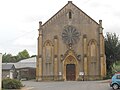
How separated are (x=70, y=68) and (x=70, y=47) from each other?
14.0 ft

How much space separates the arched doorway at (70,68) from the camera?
6606cm

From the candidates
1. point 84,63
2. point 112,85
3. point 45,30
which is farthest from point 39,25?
point 112,85

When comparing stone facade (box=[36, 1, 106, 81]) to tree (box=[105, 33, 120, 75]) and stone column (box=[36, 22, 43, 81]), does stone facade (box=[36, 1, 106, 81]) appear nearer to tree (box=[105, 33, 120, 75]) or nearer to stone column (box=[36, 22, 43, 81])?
stone column (box=[36, 22, 43, 81])

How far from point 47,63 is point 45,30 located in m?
6.69

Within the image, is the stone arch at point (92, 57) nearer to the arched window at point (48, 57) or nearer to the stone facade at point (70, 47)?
the stone facade at point (70, 47)

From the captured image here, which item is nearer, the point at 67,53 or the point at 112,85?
the point at 112,85

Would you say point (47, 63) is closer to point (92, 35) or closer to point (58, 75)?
point (58, 75)

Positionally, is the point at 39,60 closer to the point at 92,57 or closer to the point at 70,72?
the point at 70,72

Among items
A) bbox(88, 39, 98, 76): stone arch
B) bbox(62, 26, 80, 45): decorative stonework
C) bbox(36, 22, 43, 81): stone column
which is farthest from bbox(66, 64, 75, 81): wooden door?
bbox(36, 22, 43, 81): stone column

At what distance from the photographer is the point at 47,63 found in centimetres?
6631

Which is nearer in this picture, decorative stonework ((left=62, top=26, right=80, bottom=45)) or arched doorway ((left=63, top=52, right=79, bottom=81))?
arched doorway ((left=63, top=52, right=79, bottom=81))

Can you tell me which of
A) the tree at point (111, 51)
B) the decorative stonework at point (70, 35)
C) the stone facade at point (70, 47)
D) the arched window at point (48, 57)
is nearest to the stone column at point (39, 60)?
the stone facade at point (70, 47)

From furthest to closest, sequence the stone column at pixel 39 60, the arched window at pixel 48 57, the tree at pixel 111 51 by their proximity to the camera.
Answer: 1. the tree at pixel 111 51
2. the arched window at pixel 48 57
3. the stone column at pixel 39 60

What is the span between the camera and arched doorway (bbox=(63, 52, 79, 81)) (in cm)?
6606
